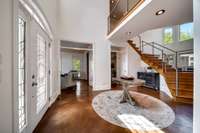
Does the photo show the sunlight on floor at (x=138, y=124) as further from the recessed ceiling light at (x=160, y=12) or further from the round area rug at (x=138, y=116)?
the recessed ceiling light at (x=160, y=12)

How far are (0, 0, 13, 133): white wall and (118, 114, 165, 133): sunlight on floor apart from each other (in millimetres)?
2049

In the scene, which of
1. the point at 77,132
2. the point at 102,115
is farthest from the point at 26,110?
the point at 102,115

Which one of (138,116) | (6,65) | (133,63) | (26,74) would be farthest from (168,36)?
(6,65)

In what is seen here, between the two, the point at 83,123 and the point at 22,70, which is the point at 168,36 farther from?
the point at 22,70

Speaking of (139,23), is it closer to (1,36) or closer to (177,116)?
(177,116)

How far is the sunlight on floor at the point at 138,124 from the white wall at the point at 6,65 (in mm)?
2049

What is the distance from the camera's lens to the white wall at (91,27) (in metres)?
5.59

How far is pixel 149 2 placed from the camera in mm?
2834

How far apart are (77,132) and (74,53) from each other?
9224mm

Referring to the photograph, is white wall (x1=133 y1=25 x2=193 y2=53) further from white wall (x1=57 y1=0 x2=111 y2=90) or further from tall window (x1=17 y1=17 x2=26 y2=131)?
tall window (x1=17 y1=17 x2=26 y2=131)

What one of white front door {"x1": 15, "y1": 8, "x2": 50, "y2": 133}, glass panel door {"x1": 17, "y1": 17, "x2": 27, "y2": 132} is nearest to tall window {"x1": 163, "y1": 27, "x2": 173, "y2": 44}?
white front door {"x1": 15, "y1": 8, "x2": 50, "y2": 133}

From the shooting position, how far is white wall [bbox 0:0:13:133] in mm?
1192

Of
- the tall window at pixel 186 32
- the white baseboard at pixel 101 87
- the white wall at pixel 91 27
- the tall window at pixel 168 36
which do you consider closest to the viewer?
the white wall at pixel 91 27

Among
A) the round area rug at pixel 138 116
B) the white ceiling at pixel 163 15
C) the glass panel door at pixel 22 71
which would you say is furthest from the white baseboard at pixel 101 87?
the glass panel door at pixel 22 71
